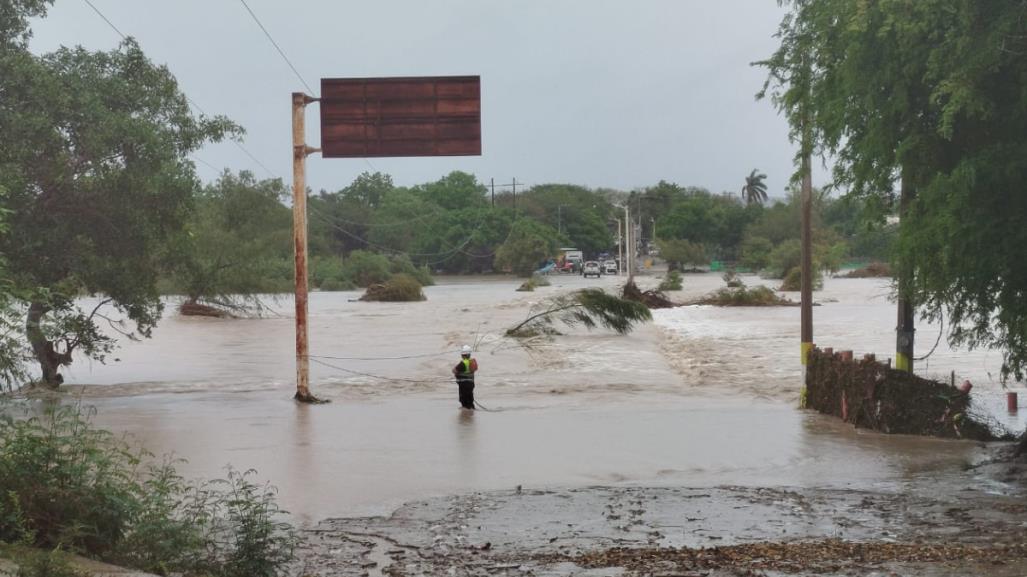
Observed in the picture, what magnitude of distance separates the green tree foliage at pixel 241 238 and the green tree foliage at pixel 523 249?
187ft

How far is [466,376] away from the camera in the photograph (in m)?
22.5

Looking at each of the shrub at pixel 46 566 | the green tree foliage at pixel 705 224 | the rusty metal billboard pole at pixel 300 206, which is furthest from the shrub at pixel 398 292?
the shrub at pixel 46 566

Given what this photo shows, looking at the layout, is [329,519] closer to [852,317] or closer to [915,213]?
[915,213]

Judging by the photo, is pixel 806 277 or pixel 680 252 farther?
pixel 680 252

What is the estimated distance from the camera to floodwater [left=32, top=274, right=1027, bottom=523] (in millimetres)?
14812

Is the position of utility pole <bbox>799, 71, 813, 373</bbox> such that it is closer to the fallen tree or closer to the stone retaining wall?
the stone retaining wall

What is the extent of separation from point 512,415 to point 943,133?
11505mm

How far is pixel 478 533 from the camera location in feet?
35.4

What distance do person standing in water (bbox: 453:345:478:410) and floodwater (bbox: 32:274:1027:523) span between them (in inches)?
11.8

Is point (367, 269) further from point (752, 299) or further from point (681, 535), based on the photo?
→ point (681, 535)

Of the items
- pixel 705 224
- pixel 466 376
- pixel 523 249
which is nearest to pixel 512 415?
pixel 466 376

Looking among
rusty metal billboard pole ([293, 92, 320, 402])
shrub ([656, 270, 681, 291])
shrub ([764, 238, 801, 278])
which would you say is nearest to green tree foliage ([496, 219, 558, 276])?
shrub ([764, 238, 801, 278])

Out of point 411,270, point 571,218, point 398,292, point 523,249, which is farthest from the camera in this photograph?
point 571,218

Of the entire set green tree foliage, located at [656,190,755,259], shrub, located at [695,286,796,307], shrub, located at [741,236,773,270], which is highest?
green tree foliage, located at [656,190,755,259]
